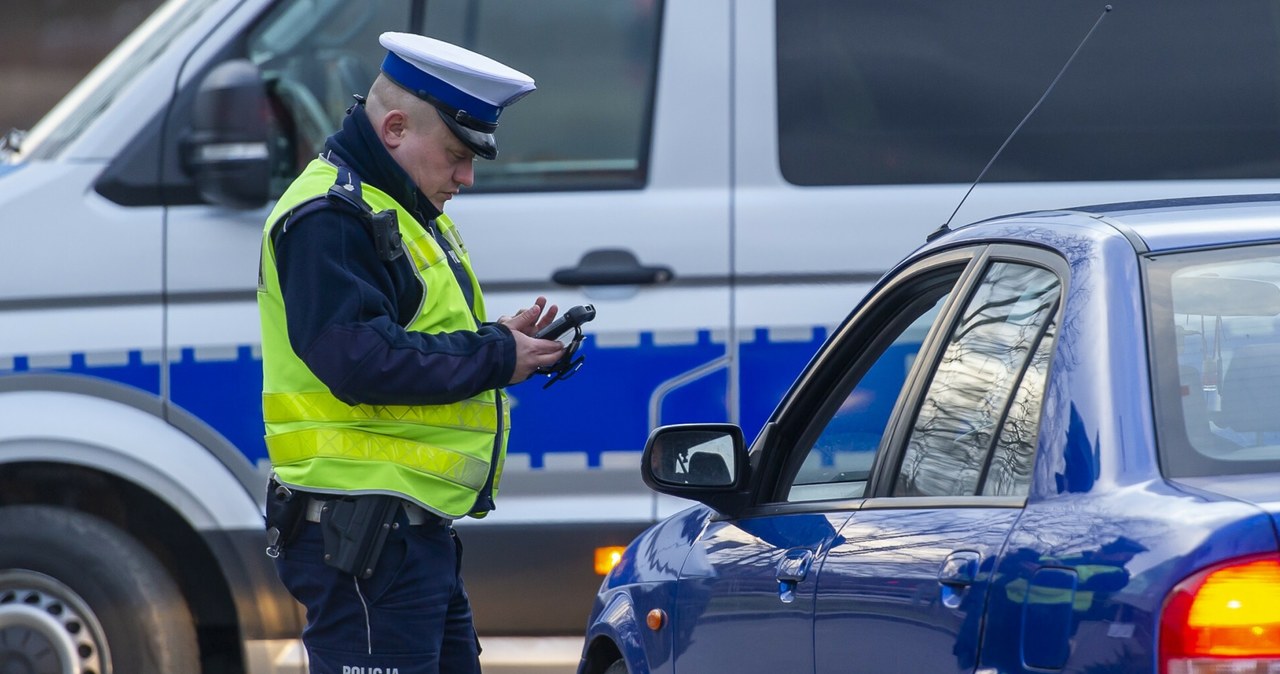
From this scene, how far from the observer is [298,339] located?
3.10m

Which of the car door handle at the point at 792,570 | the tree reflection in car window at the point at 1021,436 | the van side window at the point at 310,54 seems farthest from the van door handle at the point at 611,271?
the tree reflection in car window at the point at 1021,436

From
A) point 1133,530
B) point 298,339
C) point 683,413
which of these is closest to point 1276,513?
point 1133,530

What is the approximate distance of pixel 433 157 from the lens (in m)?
3.30

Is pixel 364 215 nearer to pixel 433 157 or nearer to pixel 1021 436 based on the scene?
pixel 433 157

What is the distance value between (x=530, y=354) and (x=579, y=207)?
4.95 ft

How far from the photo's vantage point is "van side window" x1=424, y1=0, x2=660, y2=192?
15.5ft

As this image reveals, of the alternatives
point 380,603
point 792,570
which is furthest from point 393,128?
point 792,570

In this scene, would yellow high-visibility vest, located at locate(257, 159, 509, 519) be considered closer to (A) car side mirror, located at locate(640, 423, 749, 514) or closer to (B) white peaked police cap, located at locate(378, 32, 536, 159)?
(B) white peaked police cap, located at locate(378, 32, 536, 159)

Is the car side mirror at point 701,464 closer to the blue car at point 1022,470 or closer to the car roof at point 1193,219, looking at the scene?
the blue car at point 1022,470

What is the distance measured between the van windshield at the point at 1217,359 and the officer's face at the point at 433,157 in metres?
1.50

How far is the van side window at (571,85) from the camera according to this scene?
186 inches

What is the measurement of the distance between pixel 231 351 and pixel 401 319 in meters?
1.55

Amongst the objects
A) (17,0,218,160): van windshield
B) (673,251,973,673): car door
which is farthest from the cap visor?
(17,0,218,160): van windshield

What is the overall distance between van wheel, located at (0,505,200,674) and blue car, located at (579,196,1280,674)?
85.3 inches
